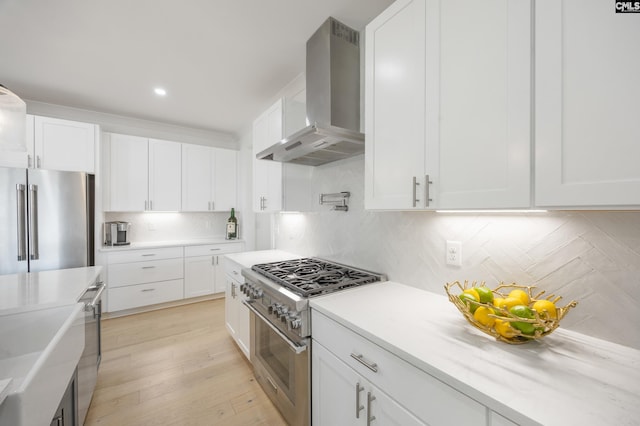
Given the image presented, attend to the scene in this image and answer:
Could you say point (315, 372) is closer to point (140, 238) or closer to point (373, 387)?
point (373, 387)

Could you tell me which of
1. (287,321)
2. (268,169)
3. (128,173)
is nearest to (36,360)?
(287,321)

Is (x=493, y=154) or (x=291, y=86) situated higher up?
(x=291, y=86)

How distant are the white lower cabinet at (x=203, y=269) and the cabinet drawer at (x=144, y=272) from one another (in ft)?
0.43

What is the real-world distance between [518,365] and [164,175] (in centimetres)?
430

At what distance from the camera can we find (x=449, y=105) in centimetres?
102

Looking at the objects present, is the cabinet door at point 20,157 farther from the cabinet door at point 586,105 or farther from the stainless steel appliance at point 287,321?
the cabinet door at point 586,105

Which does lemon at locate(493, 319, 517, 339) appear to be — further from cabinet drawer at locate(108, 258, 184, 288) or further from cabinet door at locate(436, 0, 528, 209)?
cabinet drawer at locate(108, 258, 184, 288)

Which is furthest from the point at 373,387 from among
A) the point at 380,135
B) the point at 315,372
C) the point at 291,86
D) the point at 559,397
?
the point at 291,86

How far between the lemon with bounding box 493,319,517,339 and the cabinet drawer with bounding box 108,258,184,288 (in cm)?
384

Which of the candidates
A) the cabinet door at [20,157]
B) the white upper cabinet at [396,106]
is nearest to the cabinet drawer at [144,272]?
the cabinet door at [20,157]

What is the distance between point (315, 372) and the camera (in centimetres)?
132

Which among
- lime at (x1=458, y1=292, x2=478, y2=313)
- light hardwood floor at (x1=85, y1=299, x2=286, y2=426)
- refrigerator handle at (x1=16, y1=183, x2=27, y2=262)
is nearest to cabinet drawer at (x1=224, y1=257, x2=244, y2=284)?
light hardwood floor at (x1=85, y1=299, x2=286, y2=426)

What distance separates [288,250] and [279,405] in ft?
4.94

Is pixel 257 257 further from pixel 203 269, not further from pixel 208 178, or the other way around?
pixel 208 178
